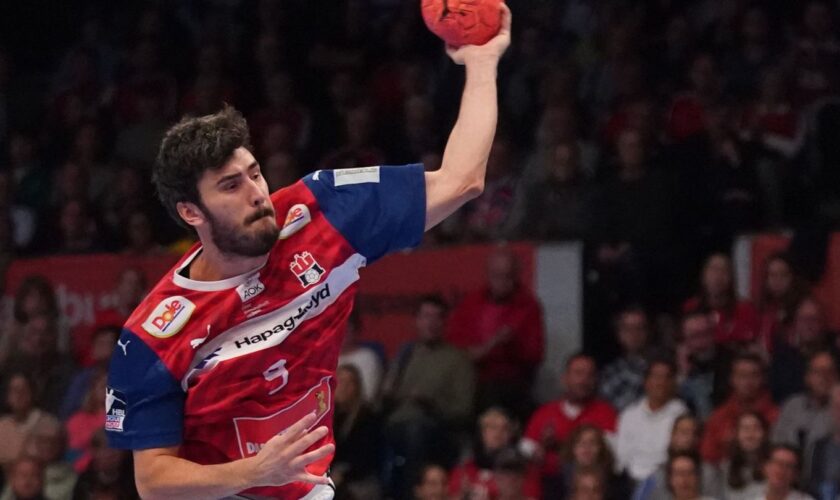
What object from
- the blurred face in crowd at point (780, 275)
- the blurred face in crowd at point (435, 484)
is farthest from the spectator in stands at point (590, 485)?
the blurred face in crowd at point (780, 275)

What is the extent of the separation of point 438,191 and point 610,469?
179 inches

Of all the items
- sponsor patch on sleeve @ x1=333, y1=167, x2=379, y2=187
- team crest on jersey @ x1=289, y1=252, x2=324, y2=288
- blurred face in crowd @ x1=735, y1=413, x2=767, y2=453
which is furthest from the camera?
blurred face in crowd @ x1=735, y1=413, x2=767, y2=453

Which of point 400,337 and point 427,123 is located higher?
point 427,123

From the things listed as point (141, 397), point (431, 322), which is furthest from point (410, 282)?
point (141, 397)

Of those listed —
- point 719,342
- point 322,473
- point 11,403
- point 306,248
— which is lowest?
point 11,403

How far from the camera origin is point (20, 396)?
11109 mm

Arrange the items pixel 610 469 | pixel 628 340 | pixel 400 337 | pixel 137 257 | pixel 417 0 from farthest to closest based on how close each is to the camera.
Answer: pixel 417 0
pixel 137 257
pixel 400 337
pixel 628 340
pixel 610 469

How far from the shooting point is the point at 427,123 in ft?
Answer: 39.1

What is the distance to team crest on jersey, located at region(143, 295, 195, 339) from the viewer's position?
4.71 metres

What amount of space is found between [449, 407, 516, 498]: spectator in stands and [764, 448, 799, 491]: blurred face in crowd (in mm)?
1650

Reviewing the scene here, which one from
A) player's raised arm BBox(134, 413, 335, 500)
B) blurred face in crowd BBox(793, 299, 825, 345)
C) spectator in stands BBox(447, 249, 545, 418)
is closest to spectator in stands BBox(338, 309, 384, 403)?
spectator in stands BBox(447, 249, 545, 418)

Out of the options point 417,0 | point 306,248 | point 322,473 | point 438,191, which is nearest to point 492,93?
point 438,191

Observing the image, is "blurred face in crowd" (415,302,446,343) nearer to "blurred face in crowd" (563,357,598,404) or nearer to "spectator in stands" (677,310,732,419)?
"blurred face in crowd" (563,357,598,404)

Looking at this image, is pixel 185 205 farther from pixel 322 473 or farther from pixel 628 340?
pixel 628 340
